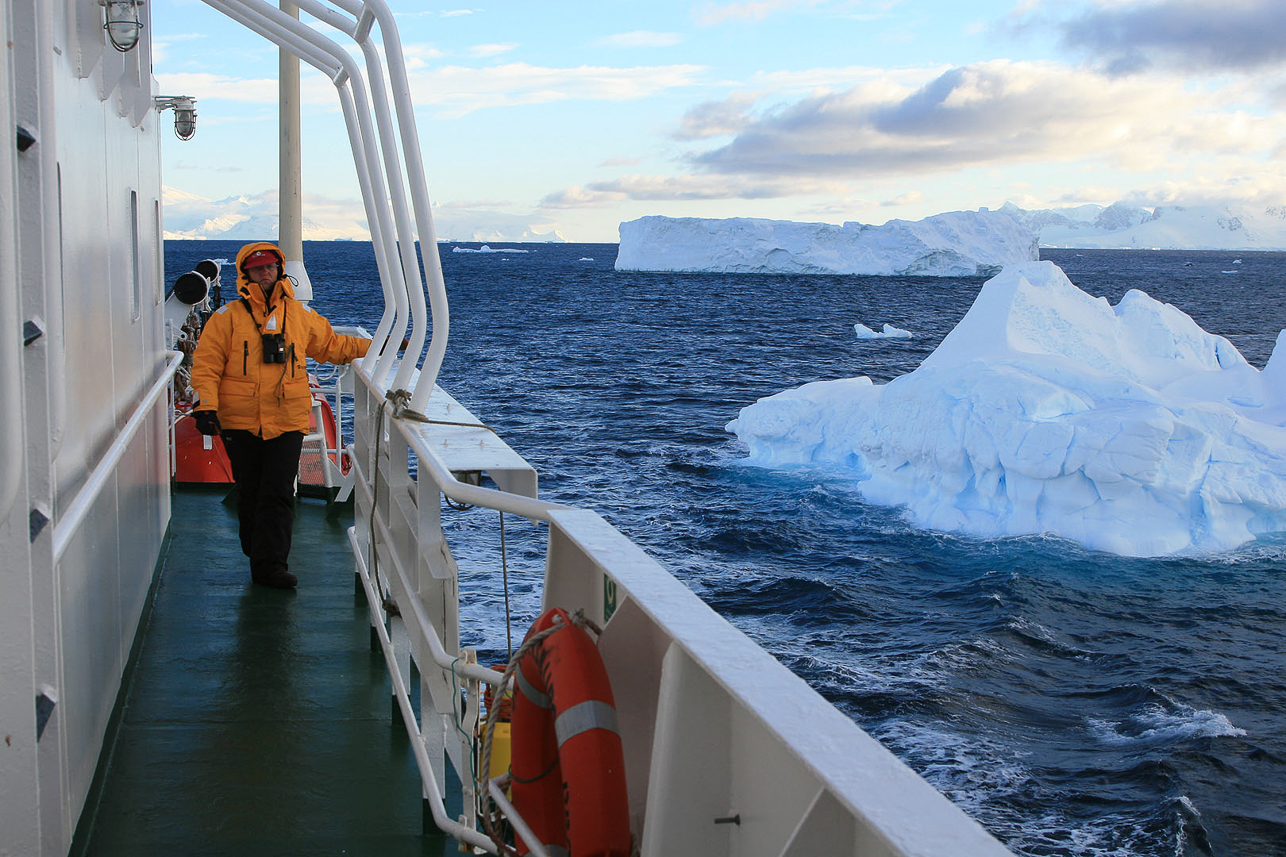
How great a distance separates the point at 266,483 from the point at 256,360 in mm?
450

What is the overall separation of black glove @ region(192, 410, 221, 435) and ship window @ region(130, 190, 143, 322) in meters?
0.42

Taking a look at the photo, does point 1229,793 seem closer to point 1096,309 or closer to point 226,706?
point 226,706

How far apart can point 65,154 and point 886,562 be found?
9.69 m

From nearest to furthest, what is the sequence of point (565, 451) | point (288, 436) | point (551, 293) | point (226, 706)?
point (226, 706)
point (288, 436)
point (565, 451)
point (551, 293)

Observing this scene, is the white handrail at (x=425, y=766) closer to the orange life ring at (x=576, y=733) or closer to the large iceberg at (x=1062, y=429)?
the orange life ring at (x=576, y=733)

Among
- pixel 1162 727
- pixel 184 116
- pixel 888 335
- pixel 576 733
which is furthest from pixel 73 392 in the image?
pixel 888 335

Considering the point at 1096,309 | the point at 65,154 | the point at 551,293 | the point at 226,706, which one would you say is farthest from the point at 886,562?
the point at 551,293

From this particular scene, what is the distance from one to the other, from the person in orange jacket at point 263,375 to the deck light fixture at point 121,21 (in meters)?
0.89

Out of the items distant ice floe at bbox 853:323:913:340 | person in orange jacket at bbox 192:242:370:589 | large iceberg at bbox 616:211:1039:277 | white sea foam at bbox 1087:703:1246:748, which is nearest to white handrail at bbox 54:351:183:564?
person in orange jacket at bbox 192:242:370:589

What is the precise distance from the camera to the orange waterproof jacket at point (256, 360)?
343 cm

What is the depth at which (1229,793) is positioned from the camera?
21.5 ft

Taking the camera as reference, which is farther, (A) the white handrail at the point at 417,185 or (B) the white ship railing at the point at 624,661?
(A) the white handrail at the point at 417,185

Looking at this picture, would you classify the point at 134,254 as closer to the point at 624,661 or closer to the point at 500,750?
the point at 500,750

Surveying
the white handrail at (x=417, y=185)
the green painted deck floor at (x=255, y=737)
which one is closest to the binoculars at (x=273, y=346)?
the green painted deck floor at (x=255, y=737)
